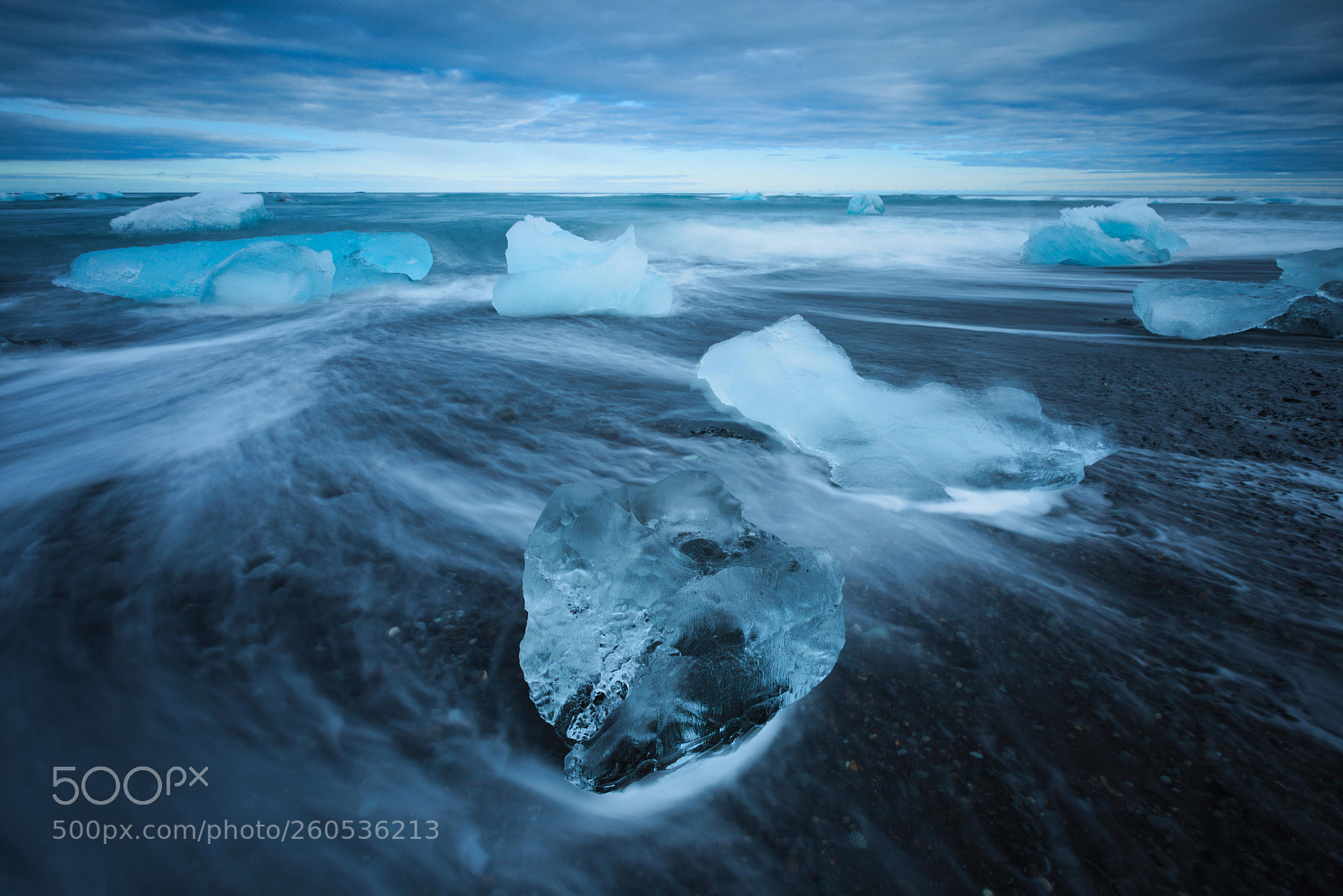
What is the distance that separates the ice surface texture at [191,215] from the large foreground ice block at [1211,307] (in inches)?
655

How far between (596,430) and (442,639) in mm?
1757

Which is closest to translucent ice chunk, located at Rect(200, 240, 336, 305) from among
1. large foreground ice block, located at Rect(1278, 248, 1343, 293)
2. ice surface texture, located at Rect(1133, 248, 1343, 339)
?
ice surface texture, located at Rect(1133, 248, 1343, 339)

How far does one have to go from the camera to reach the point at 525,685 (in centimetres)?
160

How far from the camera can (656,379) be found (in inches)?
172

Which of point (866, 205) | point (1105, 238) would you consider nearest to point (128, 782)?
point (1105, 238)

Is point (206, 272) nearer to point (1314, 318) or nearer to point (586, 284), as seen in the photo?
point (586, 284)

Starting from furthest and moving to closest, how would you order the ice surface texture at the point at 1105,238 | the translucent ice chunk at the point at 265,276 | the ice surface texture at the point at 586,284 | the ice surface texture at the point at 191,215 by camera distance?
the ice surface texture at the point at 191,215, the ice surface texture at the point at 1105,238, the translucent ice chunk at the point at 265,276, the ice surface texture at the point at 586,284

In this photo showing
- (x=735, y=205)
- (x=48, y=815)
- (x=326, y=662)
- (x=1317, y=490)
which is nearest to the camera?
(x=48, y=815)

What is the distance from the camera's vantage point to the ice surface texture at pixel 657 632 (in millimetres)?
1396

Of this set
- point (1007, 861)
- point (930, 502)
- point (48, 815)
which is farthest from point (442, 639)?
point (930, 502)

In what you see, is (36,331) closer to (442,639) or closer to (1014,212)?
(442,639)

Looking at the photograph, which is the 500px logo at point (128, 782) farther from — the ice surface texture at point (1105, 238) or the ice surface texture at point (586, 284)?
the ice surface texture at point (1105, 238)

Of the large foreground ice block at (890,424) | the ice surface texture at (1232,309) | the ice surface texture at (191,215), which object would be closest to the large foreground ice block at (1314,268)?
the ice surface texture at (1232,309)

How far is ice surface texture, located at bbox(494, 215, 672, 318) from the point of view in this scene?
6.23 metres
